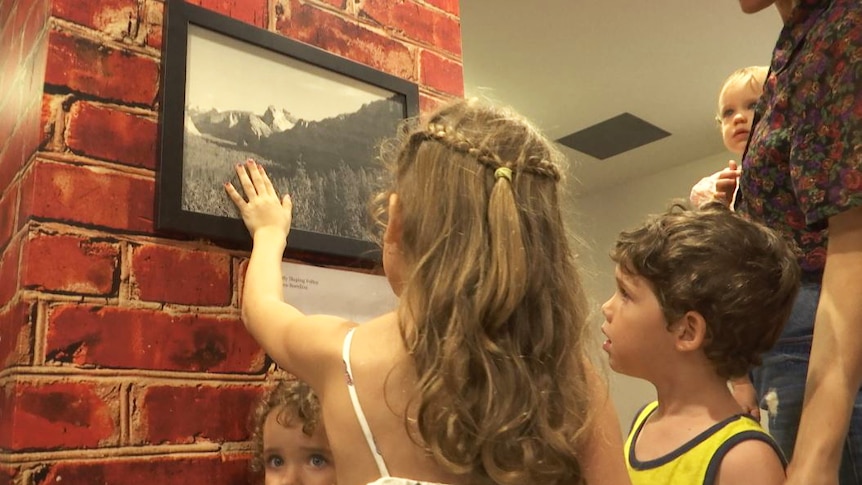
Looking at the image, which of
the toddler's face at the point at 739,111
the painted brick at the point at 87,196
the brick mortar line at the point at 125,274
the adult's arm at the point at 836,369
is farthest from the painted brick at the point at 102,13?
the toddler's face at the point at 739,111

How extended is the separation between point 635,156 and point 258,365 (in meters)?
3.28

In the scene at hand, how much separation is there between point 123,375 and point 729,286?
2.88 ft

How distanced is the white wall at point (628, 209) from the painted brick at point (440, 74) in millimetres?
2516

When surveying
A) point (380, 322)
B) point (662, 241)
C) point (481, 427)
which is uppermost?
point (662, 241)

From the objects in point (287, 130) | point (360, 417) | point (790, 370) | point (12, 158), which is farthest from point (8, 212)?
point (790, 370)

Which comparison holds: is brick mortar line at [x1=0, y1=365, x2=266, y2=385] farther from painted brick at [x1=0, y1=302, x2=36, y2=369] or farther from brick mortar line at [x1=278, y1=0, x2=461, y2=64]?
brick mortar line at [x1=278, y1=0, x2=461, y2=64]

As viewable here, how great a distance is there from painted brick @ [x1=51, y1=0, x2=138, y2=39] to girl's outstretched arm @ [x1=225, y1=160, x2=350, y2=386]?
260mm

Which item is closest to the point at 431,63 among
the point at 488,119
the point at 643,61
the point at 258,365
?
the point at 488,119

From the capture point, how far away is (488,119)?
3.18 ft

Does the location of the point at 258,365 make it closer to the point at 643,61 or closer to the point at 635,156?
the point at 643,61

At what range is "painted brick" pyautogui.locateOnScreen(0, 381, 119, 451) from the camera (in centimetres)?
91

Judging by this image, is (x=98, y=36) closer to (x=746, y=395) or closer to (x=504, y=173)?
(x=504, y=173)

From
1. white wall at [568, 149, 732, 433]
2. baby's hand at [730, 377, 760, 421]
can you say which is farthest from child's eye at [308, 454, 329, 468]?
white wall at [568, 149, 732, 433]

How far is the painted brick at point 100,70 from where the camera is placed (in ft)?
3.37
